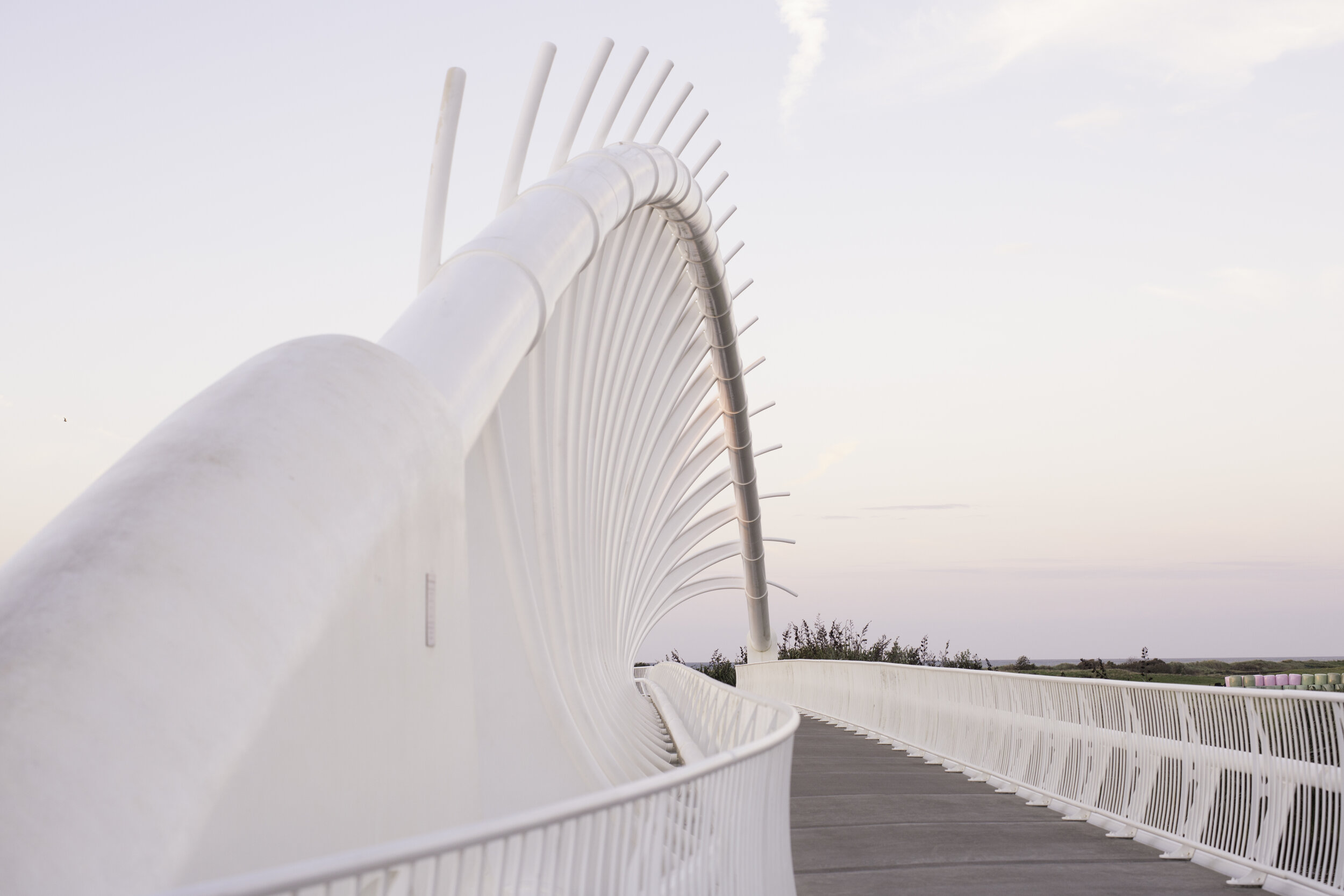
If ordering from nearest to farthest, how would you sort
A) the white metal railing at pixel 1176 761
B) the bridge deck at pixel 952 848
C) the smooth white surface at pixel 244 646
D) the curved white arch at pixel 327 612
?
the smooth white surface at pixel 244 646
the curved white arch at pixel 327 612
the white metal railing at pixel 1176 761
the bridge deck at pixel 952 848

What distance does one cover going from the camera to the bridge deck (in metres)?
7.61

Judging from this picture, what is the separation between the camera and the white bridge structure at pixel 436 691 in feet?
12.8

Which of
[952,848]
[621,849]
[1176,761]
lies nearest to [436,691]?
[621,849]

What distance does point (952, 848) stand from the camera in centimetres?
895

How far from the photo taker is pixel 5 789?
12.0 feet

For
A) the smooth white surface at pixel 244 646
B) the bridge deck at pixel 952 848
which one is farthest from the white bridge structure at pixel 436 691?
the bridge deck at pixel 952 848

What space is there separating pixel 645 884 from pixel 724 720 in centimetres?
729

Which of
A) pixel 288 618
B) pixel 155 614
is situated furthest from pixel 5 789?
pixel 288 618

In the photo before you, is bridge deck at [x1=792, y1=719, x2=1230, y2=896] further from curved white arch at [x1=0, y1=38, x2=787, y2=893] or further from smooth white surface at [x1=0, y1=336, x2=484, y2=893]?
smooth white surface at [x1=0, y1=336, x2=484, y2=893]

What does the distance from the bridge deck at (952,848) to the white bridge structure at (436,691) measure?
0.49 metres

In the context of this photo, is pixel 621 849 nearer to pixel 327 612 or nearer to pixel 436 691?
pixel 327 612

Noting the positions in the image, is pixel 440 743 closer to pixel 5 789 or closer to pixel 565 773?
pixel 5 789

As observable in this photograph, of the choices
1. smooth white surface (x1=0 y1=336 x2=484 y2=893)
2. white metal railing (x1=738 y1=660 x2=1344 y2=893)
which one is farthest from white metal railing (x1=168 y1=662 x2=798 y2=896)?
white metal railing (x1=738 y1=660 x2=1344 y2=893)

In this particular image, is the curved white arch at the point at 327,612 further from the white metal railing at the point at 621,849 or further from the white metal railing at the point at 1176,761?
the white metal railing at the point at 1176,761
